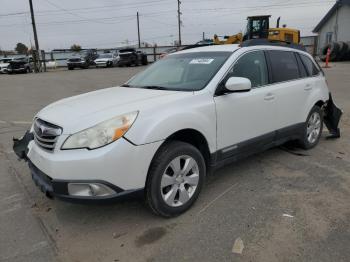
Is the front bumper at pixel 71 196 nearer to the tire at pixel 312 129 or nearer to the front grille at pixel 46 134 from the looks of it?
the front grille at pixel 46 134

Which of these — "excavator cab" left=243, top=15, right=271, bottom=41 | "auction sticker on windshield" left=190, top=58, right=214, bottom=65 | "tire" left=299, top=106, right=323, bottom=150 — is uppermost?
"excavator cab" left=243, top=15, right=271, bottom=41

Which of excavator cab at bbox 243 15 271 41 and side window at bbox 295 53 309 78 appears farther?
excavator cab at bbox 243 15 271 41

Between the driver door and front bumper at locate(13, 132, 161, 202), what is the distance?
102cm

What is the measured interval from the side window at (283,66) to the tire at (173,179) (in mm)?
1841

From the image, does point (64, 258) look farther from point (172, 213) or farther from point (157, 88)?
point (157, 88)

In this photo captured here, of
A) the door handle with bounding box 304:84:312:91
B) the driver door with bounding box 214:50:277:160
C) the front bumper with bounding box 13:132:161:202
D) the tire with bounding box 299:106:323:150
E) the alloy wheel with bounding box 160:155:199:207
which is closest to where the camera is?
the front bumper with bounding box 13:132:161:202

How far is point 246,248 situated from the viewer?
3.01m

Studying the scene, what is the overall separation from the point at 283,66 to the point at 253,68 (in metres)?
0.75

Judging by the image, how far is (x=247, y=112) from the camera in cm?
420

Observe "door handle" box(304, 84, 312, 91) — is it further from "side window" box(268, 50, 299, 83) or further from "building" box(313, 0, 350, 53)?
"building" box(313, 0, 350, 53)

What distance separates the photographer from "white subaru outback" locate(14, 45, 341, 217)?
303 cm

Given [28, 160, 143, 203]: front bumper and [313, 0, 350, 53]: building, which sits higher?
[313, 0, 350, 53]: building

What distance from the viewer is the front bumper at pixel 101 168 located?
295 cm

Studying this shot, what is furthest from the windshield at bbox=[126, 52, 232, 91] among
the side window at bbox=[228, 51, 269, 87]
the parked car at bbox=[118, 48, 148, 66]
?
the parked car at bbox=[118, 48, 148, 66]
